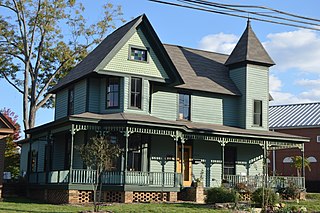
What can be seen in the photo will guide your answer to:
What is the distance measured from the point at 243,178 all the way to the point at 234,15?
618 inches

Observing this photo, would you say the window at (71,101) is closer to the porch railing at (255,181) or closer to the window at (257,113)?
the porch railing at (255,181)

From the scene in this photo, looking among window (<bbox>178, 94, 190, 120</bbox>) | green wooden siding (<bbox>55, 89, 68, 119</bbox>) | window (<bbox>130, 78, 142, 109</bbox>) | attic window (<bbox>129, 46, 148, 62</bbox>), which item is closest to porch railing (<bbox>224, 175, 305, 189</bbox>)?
window (<bbox>178, 94, 190, 120</bbox>)

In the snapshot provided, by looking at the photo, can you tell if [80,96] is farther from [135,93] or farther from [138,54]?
[138,54]

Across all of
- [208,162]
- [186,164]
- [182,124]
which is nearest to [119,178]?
[182,124]

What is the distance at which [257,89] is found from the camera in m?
33.5

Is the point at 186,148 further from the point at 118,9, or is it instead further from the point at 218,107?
the point at 118,9

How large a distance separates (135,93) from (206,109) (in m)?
5.42

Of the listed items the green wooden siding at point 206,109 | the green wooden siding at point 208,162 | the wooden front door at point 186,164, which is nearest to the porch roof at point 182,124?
the green wooden siding at point 206,109

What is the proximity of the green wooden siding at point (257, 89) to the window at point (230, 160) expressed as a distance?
6.11 ft

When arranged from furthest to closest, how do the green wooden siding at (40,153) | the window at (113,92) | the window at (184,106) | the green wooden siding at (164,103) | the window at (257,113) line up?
1. the green wooden siding at (40,153)
2. the window at (257,113)
3. the window at (184,106)
4. the green wooden siding at (164,103)
5. the window at (113,92)

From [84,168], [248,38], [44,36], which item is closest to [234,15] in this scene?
[84,168]

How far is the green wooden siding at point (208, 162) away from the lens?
30.8 meters

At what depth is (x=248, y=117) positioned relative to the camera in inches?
1291

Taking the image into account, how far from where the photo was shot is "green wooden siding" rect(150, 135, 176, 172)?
2892 centimetres
